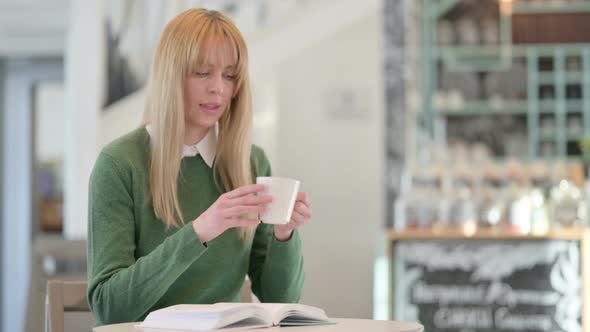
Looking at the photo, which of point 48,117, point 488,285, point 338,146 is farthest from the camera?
point 48,117

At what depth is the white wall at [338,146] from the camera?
21.1 feet

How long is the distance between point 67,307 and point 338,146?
4.45m

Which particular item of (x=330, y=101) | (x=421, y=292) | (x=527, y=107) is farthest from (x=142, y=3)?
(x=527, y=107)

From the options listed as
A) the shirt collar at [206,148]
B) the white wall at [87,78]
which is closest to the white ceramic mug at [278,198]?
the shirt collar at [206,148]

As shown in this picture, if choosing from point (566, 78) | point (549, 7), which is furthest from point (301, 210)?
point (549, 7)

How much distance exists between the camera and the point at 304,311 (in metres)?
1.76

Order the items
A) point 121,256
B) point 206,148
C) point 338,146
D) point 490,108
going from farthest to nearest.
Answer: point 490,108 → point 338,146 → point 206,148 → point 121,256

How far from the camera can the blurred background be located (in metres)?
5.32

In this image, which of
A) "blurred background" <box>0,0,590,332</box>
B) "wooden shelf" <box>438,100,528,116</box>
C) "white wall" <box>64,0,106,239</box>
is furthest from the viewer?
"wooden shelf" <box>438,100,528,116</box>

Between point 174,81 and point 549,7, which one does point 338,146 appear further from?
point 174,81

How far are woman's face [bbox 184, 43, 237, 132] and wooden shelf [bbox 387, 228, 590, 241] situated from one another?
3.10m

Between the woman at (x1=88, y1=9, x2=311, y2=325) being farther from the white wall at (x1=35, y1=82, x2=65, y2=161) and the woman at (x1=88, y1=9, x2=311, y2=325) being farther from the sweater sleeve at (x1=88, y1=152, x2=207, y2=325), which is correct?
the white wall at (x1=35, y1=82, x2=65, y2=161)

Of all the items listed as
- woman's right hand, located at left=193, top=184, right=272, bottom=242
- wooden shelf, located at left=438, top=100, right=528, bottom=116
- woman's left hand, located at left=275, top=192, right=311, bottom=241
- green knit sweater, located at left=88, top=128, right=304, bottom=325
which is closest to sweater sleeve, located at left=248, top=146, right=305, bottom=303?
green knit sweater, located at left=88, top=128, right=304, bottom=325

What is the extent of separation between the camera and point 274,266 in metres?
2.20
